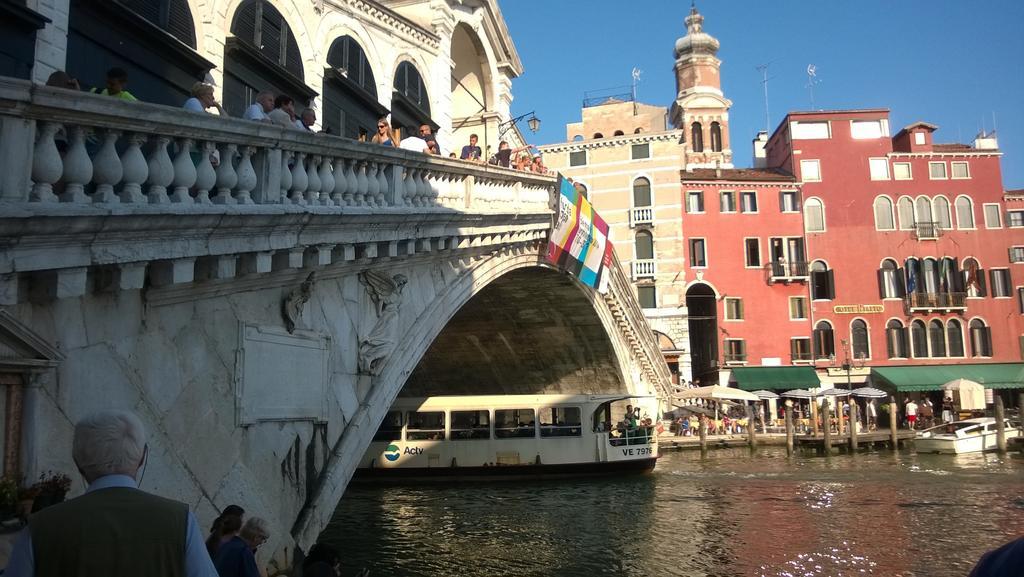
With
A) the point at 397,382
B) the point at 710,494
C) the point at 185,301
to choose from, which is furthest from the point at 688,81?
the point at 185,301

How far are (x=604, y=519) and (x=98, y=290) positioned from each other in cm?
1026

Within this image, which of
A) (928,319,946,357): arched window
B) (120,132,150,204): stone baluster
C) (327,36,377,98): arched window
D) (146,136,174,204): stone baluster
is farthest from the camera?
(928,319,946,357): arched window

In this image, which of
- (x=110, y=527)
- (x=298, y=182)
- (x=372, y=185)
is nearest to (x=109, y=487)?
(x=110, y=527)

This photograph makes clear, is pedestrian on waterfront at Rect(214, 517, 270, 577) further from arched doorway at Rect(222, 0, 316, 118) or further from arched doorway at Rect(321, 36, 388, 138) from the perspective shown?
arched doorway at Rect(321, 36, 388, 138)

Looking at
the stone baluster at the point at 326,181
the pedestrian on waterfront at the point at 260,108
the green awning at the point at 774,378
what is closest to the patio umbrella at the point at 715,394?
the green awning at the point at 774,378

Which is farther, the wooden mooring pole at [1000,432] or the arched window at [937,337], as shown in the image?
the arched window at [937,337]

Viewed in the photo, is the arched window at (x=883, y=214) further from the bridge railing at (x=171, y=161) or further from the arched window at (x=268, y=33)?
the bridge railing at (x=171, y=161)

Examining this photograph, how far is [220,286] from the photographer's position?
6297mm

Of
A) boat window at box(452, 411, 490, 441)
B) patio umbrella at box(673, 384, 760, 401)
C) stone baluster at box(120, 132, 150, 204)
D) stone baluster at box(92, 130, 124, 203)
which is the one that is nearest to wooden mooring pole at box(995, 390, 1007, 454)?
patio umbrella at box(673, 384, 760, 401)

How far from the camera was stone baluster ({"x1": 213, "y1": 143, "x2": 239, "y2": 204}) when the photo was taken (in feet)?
18.8

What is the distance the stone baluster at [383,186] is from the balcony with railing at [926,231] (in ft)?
94.1

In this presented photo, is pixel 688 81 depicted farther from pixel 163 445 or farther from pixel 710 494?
pixel 163 445

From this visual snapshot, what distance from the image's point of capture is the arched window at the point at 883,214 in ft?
103

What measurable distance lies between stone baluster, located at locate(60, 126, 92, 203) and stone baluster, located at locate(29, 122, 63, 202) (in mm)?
95
